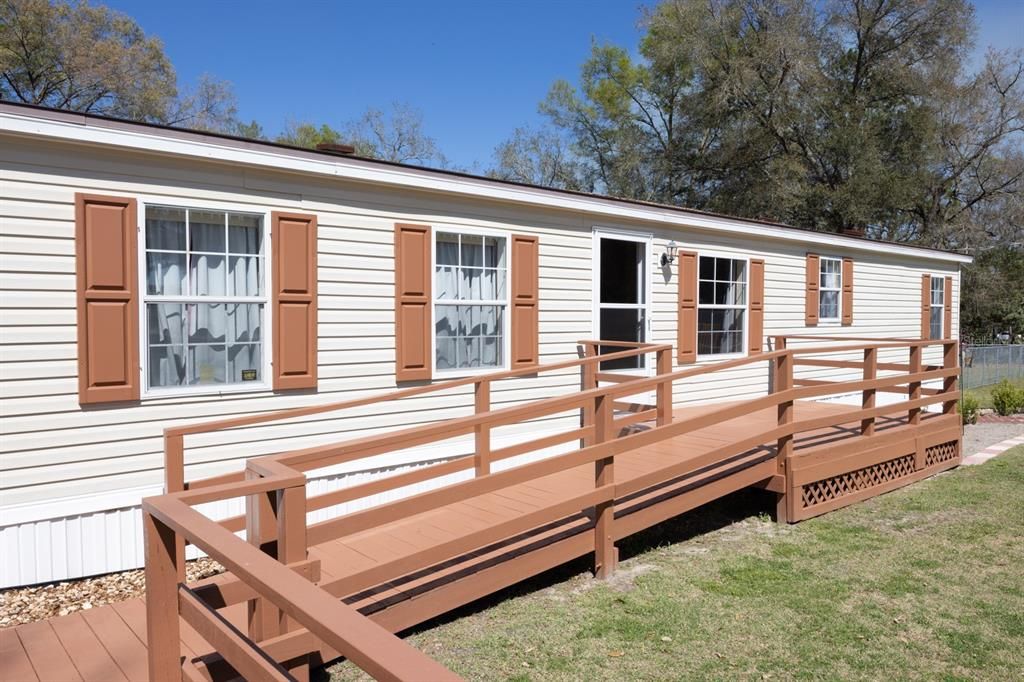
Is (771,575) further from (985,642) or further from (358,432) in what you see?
(358,432)

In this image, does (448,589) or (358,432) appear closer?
(448,589)

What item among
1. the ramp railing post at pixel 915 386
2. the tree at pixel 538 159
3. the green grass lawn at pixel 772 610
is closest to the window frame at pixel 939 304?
the ramp railing post at pixel 915 386

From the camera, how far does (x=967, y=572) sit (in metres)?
4.81

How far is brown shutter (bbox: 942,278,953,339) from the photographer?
1423cm

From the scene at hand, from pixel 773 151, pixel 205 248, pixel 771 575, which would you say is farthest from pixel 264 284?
pixel 773 151

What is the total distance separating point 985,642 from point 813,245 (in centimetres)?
758

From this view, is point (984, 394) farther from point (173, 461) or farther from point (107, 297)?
point (107, 297)

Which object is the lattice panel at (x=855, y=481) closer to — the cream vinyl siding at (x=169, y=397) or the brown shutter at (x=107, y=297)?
the cream vinyl siding at (x=169, y=397)

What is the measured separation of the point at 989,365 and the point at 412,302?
1590cm

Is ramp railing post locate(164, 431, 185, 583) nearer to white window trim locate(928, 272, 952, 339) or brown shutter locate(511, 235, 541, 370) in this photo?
brown shutter locate(511, 235, 541, 370)

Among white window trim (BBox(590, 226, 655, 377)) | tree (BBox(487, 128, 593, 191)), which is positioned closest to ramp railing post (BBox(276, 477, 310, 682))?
white window trim (BBox(590, 226, 655, 377))

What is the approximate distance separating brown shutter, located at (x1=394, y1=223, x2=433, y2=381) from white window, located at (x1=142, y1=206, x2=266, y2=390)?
117cm

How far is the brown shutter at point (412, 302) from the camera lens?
6.42 meters

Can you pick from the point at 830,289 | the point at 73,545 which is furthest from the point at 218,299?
the point at 830,289
